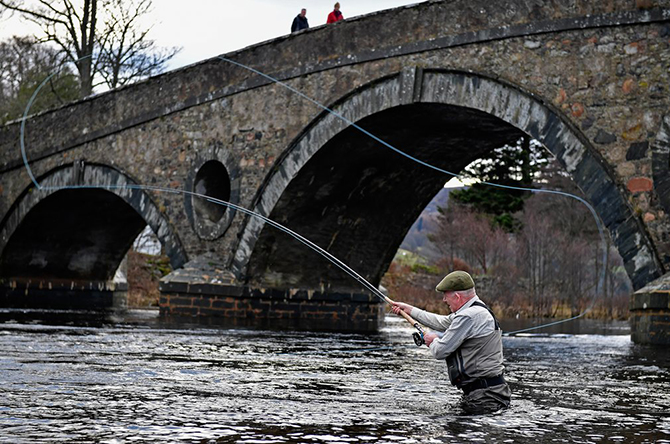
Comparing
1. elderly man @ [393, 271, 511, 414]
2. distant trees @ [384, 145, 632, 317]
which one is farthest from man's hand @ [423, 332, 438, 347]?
distant trees @ [384, 145, 632, 317]

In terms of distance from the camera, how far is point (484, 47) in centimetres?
1198

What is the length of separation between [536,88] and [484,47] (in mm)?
960

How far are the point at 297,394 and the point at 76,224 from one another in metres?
17.5

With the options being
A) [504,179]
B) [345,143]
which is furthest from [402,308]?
[504,179]

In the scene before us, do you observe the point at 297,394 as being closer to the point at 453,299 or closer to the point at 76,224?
the point at 453,299

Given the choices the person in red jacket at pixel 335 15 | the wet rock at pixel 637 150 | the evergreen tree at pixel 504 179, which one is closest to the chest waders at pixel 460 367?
the wet rock at pixel 637 150

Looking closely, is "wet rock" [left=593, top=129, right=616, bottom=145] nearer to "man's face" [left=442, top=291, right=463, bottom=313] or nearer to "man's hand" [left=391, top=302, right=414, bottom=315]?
"man's hand" [left=391, top=302, right=414, bottom=315]

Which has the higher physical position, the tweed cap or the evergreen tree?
the evergreen tree

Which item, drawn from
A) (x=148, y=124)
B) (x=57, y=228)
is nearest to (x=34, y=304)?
(x=57, y=228)

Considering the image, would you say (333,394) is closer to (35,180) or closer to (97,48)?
(35,180)

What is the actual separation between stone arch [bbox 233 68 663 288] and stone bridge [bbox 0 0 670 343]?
0.08 ft

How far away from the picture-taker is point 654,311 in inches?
395

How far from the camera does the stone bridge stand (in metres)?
10.6

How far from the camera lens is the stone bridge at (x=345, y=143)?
10.6 m
